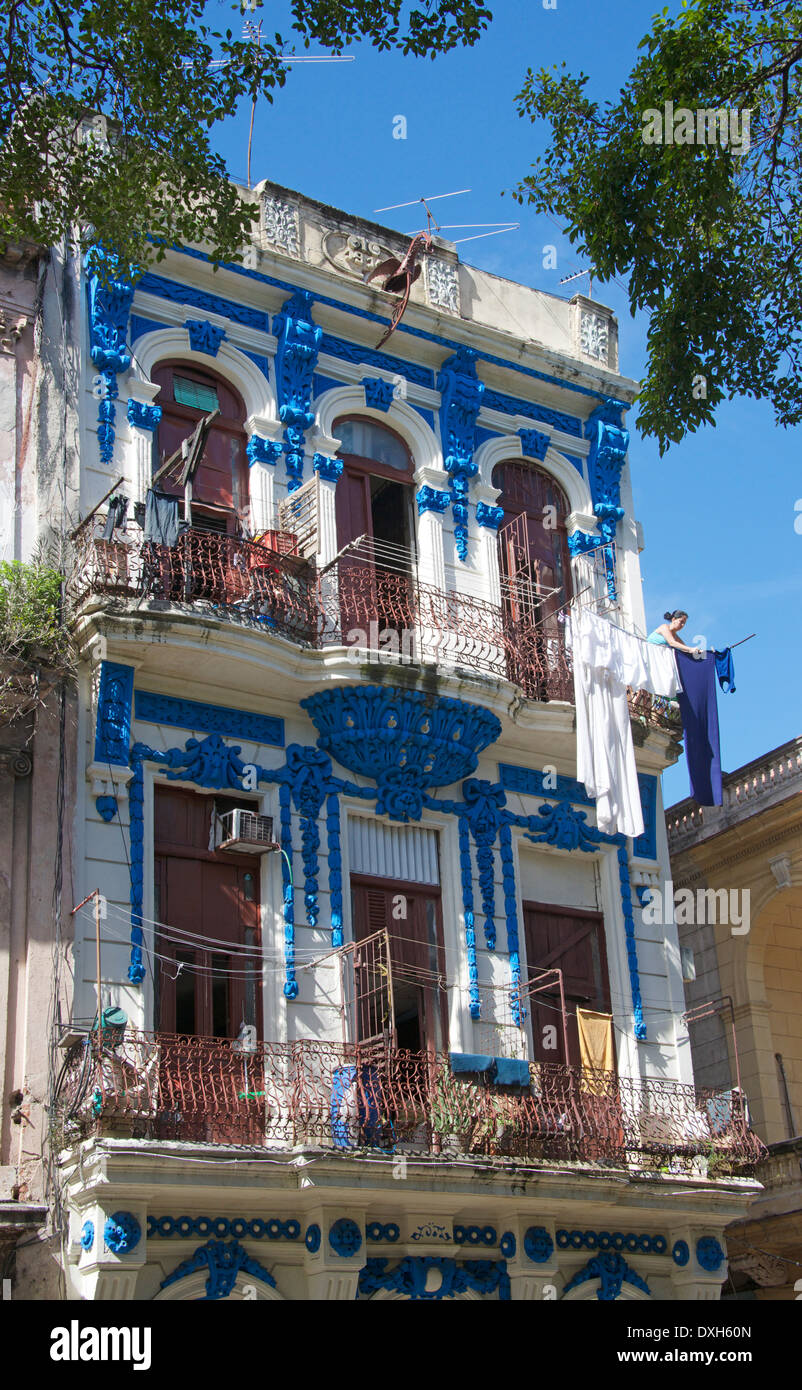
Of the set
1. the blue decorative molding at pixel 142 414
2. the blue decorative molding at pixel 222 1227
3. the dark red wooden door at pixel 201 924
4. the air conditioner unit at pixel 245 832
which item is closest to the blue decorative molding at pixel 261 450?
the blue decorative molding at pixel 142 414

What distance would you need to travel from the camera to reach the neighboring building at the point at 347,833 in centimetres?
1388

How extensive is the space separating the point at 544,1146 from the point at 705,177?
8363 mm

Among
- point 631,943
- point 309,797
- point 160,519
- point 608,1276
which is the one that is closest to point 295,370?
point 160,519

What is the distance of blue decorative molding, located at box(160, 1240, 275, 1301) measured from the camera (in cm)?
1356

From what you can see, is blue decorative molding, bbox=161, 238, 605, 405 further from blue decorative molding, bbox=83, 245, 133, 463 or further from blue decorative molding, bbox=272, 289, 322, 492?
blue decorative molding, bbox=83, 245, 133, 463

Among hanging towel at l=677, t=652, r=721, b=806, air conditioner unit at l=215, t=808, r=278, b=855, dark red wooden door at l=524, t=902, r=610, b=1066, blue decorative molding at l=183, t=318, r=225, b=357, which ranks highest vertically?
blue decorative molding at l=183, t=318, r=225, b=357

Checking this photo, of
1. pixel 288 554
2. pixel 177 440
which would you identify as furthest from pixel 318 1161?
pixel 177 440

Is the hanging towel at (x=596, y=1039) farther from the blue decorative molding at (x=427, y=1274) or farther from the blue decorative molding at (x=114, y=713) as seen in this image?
the blue decorative molding at (x=114, y=713)

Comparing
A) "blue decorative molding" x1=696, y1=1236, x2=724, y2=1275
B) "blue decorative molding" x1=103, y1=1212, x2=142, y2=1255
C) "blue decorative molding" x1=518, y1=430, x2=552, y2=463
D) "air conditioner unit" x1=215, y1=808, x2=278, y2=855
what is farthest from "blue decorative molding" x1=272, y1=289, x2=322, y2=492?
"blue decorative molding" x1=696, y1=1236, x2=724, y2=1275

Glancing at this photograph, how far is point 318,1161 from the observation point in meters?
13.6

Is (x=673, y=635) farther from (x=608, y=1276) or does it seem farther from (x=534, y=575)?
(x=608, y=1276)

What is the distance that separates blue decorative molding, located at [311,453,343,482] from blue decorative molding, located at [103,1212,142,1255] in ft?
25.2
